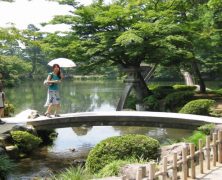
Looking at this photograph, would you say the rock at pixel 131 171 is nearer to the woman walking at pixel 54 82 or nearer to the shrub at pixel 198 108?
the woman walking at pixel 54 82

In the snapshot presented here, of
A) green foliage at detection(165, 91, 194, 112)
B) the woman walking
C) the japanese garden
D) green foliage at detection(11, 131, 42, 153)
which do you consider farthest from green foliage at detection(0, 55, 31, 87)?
green foliage at detection(11, 131, 42, 153)

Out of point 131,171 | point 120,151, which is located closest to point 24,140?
point 120,151

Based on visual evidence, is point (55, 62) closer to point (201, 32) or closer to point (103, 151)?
point (103, 151)

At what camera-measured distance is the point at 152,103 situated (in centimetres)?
2169

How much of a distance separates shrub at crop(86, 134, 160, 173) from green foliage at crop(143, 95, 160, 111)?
40.8ft

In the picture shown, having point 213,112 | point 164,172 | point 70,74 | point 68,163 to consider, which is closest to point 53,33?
point 213,112

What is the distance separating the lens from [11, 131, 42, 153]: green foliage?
39.1 feet

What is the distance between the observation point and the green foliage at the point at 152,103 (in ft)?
70.5

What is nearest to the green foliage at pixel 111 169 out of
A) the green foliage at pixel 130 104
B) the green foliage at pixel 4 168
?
the green foliage at pixel 4 168

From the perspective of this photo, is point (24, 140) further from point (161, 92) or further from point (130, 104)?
point (161, 92)

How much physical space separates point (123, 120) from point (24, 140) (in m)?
4.51

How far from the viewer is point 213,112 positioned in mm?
17750

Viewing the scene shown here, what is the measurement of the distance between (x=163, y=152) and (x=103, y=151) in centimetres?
150

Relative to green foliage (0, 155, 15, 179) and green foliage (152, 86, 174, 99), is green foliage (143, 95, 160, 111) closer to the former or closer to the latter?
green foliage (152, 86, 174, 99)
